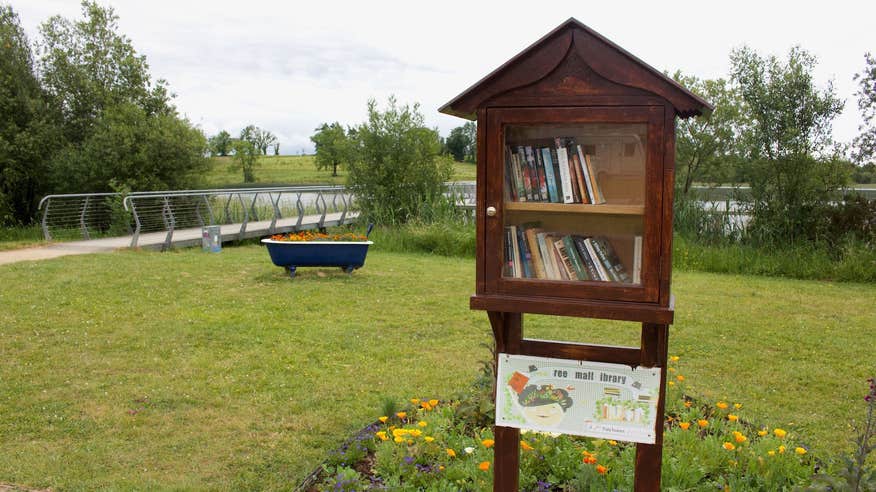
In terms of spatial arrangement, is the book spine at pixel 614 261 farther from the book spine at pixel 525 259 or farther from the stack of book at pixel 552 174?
the book spine at pixel 525 259

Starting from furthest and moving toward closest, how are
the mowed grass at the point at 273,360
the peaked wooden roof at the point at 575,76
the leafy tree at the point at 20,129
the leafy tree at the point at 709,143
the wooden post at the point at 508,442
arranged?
1. the leafy tree at the point at 20,129
2. the leafy tree at the point at 709,143
3. the mowed grass at the point at 273,360
4. the wooden post at the point at 508,442
5. the peaked wooden roof at the point at 575,76

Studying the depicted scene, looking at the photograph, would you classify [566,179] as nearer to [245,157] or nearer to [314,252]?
[314,252]

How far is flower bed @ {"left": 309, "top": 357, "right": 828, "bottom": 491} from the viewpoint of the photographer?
3443 millimetres

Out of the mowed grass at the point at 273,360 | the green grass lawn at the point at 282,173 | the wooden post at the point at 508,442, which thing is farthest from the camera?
the green grass lawn at the point at 282,173

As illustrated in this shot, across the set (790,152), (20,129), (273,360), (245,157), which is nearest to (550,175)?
(273,360)

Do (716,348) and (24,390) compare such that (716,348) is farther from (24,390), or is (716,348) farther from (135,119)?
(135,119)

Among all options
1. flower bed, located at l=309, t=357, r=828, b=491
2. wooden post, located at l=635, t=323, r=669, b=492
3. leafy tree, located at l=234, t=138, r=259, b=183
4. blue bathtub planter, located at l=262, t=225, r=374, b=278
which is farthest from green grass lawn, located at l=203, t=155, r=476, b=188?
wooden post, located at l=635, t=323, r=669, b=492

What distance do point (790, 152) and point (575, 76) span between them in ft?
36.3

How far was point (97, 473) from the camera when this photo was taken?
12.8 ft

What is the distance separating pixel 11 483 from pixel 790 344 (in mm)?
6374

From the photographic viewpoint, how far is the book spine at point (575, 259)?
279cm

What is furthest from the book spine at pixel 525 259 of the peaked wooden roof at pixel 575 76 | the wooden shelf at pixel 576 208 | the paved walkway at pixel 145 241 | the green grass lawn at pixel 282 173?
the green grass lawn at pixel 282 173

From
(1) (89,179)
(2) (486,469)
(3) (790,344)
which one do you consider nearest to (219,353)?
(2) (486,469)

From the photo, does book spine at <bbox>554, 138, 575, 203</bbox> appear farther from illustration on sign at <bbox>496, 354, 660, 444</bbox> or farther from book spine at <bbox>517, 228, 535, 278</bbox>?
illustration on sign at <bbox>496, 354, 660, 444</bbox>
